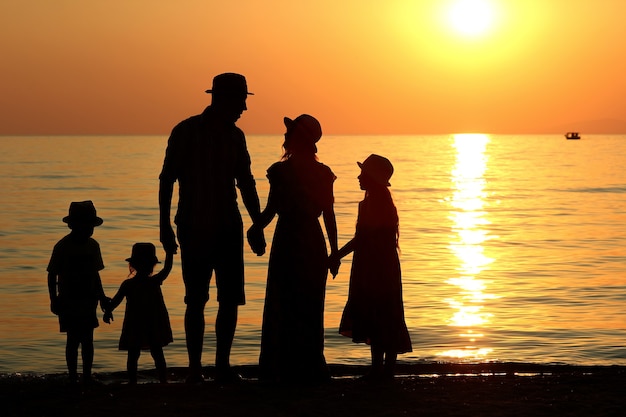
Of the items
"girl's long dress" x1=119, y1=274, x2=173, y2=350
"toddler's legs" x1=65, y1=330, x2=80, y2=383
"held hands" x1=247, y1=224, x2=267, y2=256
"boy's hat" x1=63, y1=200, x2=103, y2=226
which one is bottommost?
"toddler's legs" x1=65, y1=330, x2=80, y2=383

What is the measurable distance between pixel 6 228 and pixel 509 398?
95.8 ft

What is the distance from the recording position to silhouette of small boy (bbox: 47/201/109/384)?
25.4ft

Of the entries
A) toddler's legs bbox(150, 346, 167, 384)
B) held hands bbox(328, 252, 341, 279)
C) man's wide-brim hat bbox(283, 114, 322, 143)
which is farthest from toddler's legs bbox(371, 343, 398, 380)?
man's wide-brim hat bbox(283, 114, 322, 143)

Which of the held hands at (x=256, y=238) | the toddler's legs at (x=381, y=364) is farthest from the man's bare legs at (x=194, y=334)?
the toddler's legs at (x=381, y=364)

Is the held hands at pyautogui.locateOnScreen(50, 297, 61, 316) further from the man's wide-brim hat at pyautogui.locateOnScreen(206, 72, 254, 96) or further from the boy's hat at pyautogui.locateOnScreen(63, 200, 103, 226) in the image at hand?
the man's wide-brim hat at pyautogui.locateOnScreen(206, 72, 254, 96)

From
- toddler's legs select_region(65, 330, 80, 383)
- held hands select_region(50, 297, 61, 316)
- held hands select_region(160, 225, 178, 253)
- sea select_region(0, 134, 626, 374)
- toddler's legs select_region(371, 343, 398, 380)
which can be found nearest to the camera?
held hands select_region(160, 225, 178, 253)

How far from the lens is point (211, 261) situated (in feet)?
24.7

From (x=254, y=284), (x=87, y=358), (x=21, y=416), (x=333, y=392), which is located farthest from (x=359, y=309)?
(x=254, y=284)

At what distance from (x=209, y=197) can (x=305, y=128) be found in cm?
87

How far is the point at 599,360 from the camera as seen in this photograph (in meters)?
13.0

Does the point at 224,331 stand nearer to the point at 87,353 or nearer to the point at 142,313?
the point at 142,313

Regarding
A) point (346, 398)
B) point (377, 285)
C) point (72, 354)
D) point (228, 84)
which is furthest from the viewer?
point (377, 285)

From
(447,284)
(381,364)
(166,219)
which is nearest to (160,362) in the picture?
(166,219)

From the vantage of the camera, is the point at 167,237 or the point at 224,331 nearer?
the point at 167,237
